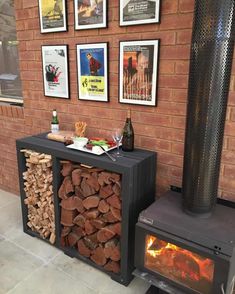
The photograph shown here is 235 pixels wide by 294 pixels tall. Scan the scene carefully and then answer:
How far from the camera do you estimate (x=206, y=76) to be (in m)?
1.33

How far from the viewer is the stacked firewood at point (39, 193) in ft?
7.00

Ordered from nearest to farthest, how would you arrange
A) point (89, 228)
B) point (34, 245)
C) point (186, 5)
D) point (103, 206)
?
point (186, 5)
point (103, 206)
point (89, 228)
point (34, 245)

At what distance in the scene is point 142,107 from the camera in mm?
1943

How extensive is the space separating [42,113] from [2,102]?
825mm

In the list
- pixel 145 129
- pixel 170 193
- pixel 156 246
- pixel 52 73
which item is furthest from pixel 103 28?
pixel 156 246

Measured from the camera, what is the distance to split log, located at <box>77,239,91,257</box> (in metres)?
2.05

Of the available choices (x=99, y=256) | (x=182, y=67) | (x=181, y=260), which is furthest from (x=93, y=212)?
(x=182, y=67)

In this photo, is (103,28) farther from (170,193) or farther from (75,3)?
(170,193)

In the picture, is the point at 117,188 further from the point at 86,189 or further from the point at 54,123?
the point at 54,123

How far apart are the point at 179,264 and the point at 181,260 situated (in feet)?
0.11

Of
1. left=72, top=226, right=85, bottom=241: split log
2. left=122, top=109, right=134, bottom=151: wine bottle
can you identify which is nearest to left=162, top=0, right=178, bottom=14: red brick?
left=122, top=109, right=134, bottom=151: wine bottle

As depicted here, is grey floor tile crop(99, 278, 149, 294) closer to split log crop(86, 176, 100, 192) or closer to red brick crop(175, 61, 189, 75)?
split log crop(86, 176, 100, 192)

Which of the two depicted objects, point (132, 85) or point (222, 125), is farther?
point (132, 85)

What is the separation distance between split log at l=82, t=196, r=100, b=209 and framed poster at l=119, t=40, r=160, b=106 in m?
0.74
